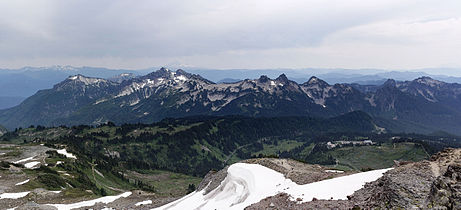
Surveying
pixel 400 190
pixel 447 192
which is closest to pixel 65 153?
pixel 400 190

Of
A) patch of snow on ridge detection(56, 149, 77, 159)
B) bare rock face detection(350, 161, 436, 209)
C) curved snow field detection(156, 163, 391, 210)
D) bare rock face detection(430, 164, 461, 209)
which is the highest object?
bare rock face detection(430, 164, 461, 209)

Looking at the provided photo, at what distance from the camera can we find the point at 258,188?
4072 centimetres

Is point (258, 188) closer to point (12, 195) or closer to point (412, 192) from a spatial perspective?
point (412, 192)

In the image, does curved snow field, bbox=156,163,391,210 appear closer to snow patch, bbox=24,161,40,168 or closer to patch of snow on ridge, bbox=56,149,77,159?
snow patch, bbox=24,161,40,168

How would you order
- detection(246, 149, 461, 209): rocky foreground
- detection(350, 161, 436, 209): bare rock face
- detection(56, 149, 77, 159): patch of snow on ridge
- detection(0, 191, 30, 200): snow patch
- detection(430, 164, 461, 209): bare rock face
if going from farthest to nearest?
detection(56, 149, 77, 159): patch of snow on ridge
detection(0, 191, 30, 200): snow patch
detection(350, 161, 436, 209): bare rock face
detection(246, 149, 461, 209): rocky foreground
detection(430, 164, 461, 209): bare rock face

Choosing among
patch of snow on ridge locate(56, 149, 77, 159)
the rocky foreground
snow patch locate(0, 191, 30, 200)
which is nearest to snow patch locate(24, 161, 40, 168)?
patch of snow on ridge locate(56, 149, 77, 159)

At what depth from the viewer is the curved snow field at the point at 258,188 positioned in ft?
105

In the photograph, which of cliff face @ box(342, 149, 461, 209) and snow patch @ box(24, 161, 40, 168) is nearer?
cliff face @ box(342, 149, 461, 209)

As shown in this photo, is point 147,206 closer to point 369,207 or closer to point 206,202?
point 206,202

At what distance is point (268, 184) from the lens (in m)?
41.6

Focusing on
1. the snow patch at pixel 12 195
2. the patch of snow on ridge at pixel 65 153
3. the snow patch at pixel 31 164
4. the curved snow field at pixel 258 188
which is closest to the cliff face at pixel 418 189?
the curved snow field at pixel 258 188

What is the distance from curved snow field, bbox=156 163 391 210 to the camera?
1258 inches

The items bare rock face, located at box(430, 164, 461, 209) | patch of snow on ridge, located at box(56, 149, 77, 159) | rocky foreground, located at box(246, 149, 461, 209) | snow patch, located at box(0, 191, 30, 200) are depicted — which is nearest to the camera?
bare rock face, located at box(430, 164, 461, 209)

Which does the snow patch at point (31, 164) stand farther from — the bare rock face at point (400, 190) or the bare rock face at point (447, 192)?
the bare rock face at point (447, 192)
